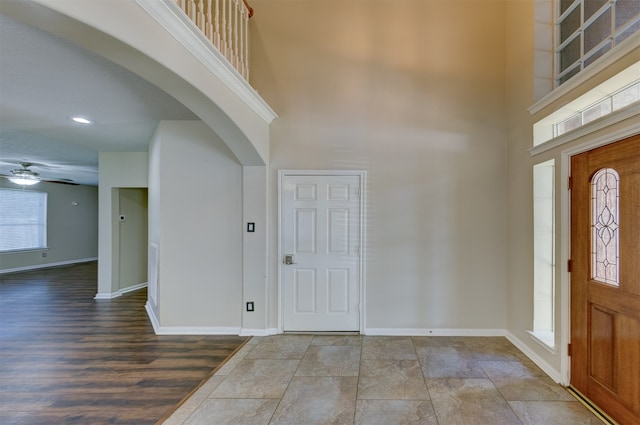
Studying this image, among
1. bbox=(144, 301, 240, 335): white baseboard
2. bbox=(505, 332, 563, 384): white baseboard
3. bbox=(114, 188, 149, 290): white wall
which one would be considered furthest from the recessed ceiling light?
bbox=(505, 332, 563, 384): white baseboard

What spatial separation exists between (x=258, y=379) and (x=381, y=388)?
1065 millimetres

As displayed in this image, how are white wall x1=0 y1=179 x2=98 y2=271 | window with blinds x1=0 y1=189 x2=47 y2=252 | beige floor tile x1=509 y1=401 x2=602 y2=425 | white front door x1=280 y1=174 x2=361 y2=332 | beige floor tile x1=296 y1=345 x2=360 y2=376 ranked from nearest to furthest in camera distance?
beige floor tile x1=509 y1=401 x2=602 y2=425
beige floor tile x1=296 y1=345 x2=360 y2=376
white front door x1=280 y1=174 x2=361 y2=332
window with blinds x1=0 y1=189 x2=47 y2=252
white wall x1=0 y1=179 x2=98 y2=271

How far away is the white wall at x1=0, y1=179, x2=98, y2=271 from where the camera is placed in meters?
7.81

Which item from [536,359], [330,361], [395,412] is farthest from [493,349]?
[330,361]

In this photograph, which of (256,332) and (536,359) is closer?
(536,359)

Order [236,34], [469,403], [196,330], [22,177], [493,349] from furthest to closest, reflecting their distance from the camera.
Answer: [22,177] < [196,330] < [493,349] < [236,34] < [469,403]

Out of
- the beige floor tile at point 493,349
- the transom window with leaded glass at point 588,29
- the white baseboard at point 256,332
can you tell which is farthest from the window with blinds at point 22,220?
the transom window with leaded glass at point 588,29

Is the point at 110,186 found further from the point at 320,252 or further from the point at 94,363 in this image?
the point at 320,252

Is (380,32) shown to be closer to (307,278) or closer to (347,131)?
(347,131)

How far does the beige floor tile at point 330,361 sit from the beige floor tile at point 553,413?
126 cm

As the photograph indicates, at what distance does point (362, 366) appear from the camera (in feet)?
8.96

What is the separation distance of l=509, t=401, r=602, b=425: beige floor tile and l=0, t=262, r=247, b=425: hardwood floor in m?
2.57

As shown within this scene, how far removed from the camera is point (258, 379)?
252 cm

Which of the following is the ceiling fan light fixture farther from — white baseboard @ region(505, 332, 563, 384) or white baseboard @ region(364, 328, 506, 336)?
white baseboard @ region(505, 332, 563, 384)
